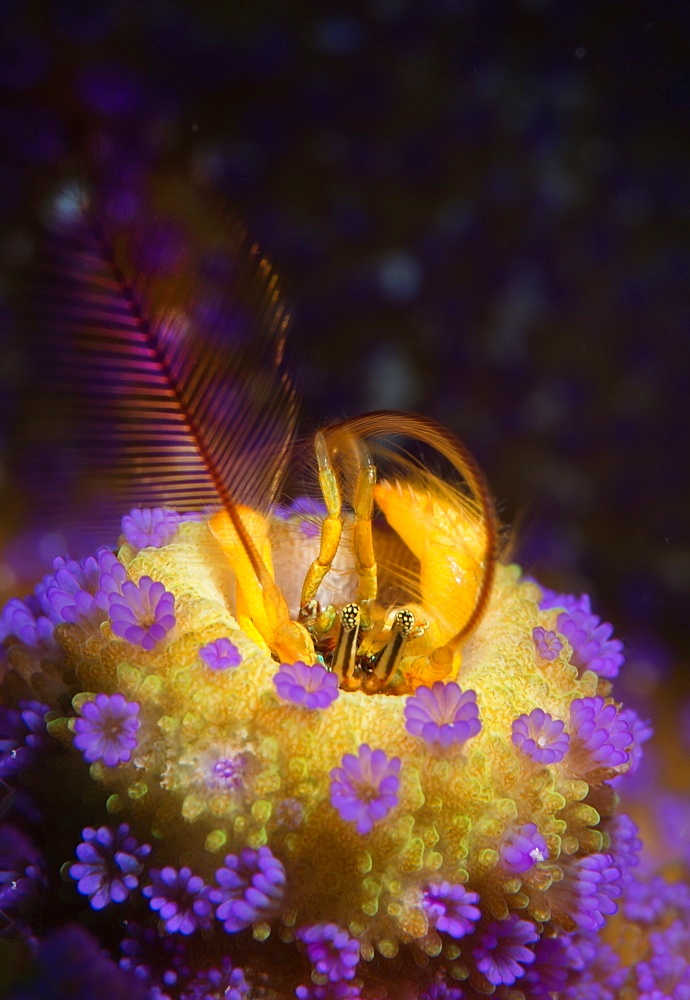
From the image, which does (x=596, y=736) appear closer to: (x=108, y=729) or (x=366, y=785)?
(x=366, y=785)

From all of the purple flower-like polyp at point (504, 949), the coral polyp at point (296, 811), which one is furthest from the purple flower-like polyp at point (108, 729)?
the purple flower-like polyp at point (504, 949)

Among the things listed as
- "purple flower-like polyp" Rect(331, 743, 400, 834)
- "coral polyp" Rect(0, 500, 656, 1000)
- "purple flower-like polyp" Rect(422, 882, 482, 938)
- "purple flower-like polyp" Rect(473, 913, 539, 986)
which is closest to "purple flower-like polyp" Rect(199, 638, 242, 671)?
"coral polyp" Rect(0, 500, 656, 1000)

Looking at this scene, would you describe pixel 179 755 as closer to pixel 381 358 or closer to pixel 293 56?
pixel 381 358

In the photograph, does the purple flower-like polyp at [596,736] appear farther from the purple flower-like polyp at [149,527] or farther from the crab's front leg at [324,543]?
the purple flower-like polyp at [149,527]

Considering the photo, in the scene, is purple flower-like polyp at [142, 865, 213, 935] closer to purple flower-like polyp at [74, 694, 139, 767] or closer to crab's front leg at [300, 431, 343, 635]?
purple flower-like polyp at [74, 694, 139, 767]

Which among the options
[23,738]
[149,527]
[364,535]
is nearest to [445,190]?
[364,535]
